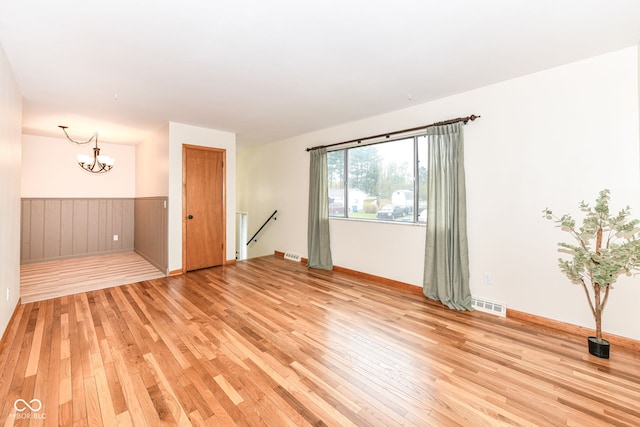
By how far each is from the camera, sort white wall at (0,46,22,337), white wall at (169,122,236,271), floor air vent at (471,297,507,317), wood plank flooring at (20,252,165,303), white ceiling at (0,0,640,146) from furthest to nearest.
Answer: white wall at (169,122,236,271), wood plank flooring at (20,252,165,303), floor air vent at (471,297,507,317), white wall at (0,46,22,337), white ceiling at (0,0,640,146)

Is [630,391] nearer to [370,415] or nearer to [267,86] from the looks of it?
[370,415]

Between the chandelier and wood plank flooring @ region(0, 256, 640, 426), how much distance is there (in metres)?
2.62

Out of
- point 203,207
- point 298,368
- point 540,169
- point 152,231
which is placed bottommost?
point 298,368

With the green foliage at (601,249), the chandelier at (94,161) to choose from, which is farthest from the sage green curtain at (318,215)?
the chandelier at (94,161)

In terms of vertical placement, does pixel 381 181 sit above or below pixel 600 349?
above

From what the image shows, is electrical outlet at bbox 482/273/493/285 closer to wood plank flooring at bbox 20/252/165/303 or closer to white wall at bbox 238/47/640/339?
white wall at bbox 238/47/640/339

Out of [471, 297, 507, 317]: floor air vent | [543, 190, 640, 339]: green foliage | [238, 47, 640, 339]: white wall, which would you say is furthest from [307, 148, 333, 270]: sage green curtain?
[543, 190, 640, 339]: green foliage

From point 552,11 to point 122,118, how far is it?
17.1 ft

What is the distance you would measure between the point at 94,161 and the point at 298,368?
19.5 ft

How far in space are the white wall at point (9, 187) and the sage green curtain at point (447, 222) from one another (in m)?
4.27

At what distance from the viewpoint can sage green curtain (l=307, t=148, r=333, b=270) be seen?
492cm

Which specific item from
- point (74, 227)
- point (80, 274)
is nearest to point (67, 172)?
point (74, 227)

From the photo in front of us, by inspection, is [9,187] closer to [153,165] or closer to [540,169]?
[153,165]

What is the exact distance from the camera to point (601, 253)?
2217mm
